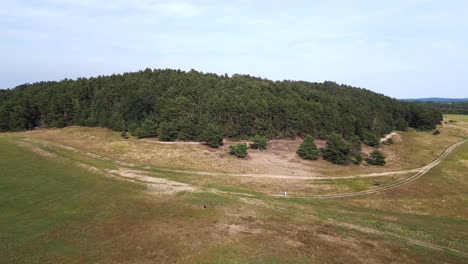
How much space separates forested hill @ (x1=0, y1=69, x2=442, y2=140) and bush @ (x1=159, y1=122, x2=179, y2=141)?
0.30m

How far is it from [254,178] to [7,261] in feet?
137

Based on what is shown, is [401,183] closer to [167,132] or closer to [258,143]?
[258,143]

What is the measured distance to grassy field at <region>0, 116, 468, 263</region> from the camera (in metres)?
24.5

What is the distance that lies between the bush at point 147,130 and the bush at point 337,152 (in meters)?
50.3

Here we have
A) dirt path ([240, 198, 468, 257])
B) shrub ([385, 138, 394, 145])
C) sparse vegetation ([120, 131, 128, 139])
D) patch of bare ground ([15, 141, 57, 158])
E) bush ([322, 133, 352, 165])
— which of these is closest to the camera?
dirt path ([240, 198, 468, 257])

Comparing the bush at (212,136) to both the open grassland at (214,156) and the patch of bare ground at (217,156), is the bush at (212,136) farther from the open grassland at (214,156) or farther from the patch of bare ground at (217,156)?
the open grassland at (214,156)

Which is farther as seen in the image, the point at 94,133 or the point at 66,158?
the point at 94,133

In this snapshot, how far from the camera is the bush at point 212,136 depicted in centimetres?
8150

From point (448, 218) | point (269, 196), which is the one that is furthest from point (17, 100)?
point (448, 218)

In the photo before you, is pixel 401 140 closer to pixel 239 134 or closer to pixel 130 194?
pixel 239 134

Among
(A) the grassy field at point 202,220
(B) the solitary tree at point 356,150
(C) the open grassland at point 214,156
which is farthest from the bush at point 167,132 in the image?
(B) the solitary tree at point 356,150

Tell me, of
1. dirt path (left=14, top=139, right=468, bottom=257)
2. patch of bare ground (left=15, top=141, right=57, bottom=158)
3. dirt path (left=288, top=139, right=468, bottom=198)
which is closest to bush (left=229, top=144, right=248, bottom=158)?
dirt path (left=14, top=139, right=468, bottom=257)

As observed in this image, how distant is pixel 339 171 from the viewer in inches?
2734

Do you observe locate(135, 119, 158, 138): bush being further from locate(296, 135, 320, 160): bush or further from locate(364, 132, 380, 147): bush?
locate(364, 132, 380, 147): bush
